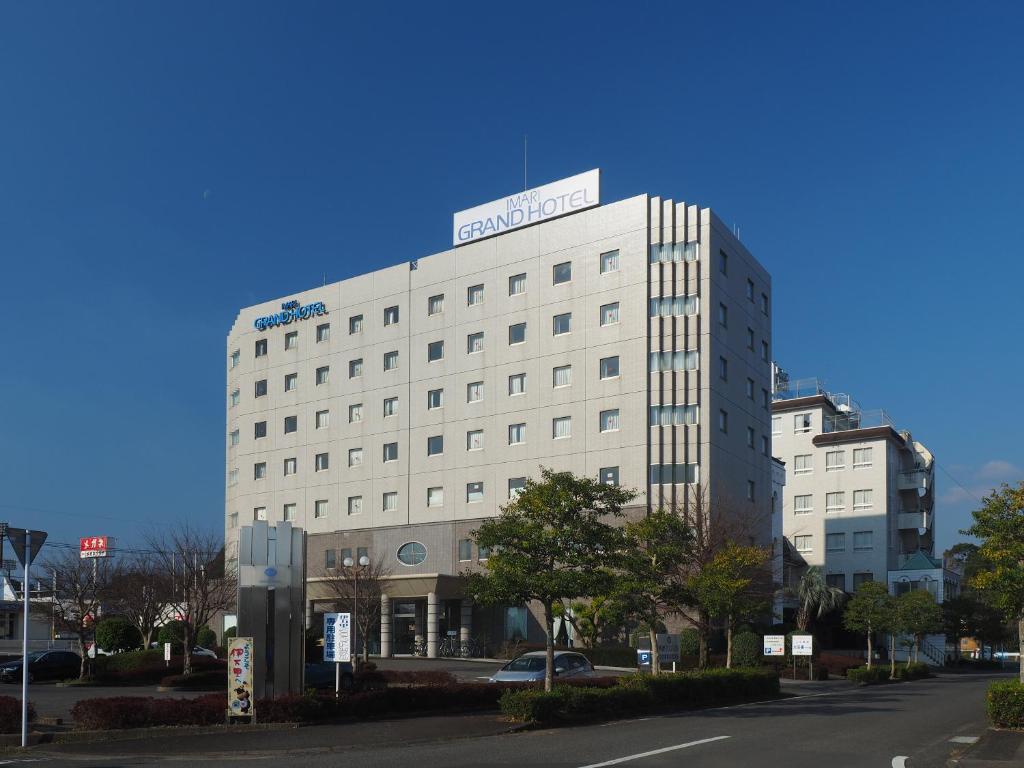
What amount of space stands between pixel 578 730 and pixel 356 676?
44.2 ft

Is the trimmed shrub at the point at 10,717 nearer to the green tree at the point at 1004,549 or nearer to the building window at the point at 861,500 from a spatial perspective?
the green tree at the point at 1004,549

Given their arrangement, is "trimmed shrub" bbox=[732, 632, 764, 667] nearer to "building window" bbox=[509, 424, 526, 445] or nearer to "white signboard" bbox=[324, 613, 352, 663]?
"building window" bbox=[509, 424, 526, 445]

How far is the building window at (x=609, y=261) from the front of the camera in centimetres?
6319

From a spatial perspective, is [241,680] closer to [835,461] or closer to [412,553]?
[412,553]

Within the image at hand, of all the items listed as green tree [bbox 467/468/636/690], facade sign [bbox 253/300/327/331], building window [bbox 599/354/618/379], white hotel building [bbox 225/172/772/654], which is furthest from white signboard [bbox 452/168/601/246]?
green tree [bbox 467/468/636/690]

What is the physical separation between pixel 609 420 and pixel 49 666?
3126cm

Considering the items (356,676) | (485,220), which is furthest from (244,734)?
(485,220)

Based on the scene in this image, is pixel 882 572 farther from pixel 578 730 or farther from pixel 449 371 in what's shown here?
pixel 578 730

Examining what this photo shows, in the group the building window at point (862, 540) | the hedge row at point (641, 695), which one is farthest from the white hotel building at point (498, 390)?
the building window at point (862, 540)

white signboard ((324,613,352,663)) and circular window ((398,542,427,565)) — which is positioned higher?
white signboard ((324,613,352,663))

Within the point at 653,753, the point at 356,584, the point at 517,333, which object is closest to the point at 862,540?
the point at 517,333

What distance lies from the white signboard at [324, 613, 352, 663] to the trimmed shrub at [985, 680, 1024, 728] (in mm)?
13570

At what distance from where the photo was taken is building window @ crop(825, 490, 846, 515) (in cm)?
9506

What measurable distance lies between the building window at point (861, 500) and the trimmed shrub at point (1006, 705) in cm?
7398
